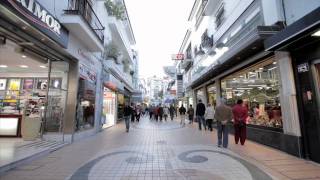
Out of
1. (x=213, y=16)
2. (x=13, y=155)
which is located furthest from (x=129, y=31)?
(x=13, y=155)

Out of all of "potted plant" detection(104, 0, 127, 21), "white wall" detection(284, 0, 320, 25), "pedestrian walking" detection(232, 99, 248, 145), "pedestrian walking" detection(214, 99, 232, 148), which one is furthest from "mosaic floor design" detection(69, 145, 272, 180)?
"potted plant" detection(104, 0, 127, 21)

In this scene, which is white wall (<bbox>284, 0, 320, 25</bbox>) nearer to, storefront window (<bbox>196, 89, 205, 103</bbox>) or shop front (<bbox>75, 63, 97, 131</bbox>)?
shop front (<bbox>75, 63, 97, 131</bbox>)

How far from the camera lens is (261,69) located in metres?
8.46

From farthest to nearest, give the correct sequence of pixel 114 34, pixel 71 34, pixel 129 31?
pixel 129 31 → pixel 114 34 → pixel 71 34

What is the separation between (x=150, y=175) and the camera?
4621mm

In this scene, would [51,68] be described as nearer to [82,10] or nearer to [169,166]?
[82,10]

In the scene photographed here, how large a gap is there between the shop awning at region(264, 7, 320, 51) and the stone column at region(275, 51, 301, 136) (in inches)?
25.4

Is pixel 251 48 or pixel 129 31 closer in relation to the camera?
pixel 251 48

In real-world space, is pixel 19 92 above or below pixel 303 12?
below

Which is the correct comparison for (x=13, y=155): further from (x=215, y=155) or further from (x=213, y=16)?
(x=213, y=16)

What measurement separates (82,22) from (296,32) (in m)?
7.15

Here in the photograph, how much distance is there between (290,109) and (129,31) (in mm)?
21255

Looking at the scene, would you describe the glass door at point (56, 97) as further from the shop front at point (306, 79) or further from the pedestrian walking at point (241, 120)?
the shop front at point (306, 79)

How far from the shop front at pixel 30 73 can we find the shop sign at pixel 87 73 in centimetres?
69
